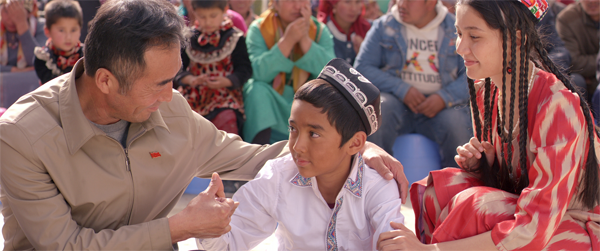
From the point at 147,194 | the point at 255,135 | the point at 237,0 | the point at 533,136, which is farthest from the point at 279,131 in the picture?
the point at 533,136

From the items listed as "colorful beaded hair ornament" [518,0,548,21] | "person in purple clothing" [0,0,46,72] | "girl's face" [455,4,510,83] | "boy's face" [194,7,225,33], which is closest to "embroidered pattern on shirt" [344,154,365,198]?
"girl's face" [455,4,510,83]

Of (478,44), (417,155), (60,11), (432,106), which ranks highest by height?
(478,44)

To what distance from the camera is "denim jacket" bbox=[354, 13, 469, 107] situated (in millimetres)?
4234

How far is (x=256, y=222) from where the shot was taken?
85.1 inches

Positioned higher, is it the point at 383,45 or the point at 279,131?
the point at 383,45

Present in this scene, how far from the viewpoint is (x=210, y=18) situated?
4.19 metres

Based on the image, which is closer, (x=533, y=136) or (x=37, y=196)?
(x=37, y=196)

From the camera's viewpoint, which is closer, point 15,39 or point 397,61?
point 397,61

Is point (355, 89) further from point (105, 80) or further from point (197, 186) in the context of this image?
point (197, 186)

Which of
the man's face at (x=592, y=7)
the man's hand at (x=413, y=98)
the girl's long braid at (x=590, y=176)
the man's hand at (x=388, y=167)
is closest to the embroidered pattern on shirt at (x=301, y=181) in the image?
the man's hand at (x=388, y=167)

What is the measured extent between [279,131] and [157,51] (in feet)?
8.55

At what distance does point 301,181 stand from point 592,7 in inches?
184

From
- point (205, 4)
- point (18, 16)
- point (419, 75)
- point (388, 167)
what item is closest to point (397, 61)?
point (419, 75)

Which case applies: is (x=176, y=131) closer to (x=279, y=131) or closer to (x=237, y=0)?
(x=279, y=131)
